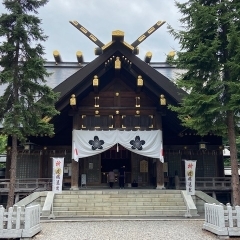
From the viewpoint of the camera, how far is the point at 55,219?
1131cm

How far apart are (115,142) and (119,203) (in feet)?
11.0

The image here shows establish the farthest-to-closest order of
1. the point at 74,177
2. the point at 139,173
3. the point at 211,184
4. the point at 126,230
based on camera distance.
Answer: the point at 139,173, the point at 211,184, the point at 74,177, the point at 126,230

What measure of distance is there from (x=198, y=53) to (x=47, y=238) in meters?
7.75

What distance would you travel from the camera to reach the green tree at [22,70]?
10.2m

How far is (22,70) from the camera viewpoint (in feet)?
35.0

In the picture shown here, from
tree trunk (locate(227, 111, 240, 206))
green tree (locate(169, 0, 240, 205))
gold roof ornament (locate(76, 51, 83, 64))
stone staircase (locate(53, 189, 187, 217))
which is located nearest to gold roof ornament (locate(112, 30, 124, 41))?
green tree (locate(169, 0, 240, 205))

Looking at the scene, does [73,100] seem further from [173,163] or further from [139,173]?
[173,163]

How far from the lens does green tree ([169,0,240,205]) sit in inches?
369

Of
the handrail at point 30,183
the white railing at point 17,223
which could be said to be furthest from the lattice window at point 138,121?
the white railing at point 17,223

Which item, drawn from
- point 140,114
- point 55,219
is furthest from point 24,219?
point 140,114

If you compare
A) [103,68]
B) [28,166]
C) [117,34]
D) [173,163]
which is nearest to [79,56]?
[103,68]

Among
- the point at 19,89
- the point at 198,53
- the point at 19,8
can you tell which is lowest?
the point at 19,89

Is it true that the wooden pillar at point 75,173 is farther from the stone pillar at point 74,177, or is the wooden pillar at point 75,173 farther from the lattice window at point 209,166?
the lattice window at point 209,166

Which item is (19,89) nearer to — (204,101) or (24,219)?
(24,219)
